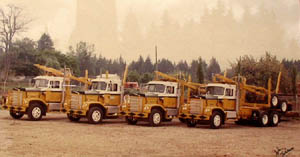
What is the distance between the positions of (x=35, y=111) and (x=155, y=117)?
14.5ft

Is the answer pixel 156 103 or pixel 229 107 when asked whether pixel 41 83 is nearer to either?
pixel 156 103

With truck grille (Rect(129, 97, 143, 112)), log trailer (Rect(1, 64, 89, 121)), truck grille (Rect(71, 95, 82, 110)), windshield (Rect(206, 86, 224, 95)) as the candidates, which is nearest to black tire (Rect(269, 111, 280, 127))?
windshield (Rect(206, 86, 224, 95))

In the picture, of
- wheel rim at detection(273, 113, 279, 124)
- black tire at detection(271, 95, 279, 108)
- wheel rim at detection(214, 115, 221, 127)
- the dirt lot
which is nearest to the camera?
the dirt lot

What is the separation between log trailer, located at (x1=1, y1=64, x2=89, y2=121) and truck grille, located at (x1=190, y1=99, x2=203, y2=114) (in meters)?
4.55

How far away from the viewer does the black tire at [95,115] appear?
48.6 feet

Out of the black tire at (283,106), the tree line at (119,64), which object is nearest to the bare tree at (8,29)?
the tree line at (119,64)

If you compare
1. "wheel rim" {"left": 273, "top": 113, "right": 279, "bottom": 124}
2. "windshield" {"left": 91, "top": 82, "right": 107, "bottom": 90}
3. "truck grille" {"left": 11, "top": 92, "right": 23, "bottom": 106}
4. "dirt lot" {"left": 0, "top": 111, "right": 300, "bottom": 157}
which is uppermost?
"windshield" {"left": 91, "top": 82, "right": 107, "bottom": 90}

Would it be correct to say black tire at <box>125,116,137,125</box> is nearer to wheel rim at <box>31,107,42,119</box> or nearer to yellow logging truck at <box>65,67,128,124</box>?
yellow logging truck at <box>65,67,128,124</box>

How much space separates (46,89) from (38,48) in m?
6.79

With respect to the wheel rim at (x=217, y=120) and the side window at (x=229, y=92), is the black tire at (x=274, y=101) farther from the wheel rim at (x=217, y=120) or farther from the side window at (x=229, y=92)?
the wheel rim at (x=217, y=120)

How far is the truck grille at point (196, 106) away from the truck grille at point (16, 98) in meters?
6.25

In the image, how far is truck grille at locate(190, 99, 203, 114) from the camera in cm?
1437

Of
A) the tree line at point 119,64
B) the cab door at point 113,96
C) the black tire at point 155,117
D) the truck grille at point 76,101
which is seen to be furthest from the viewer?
the tree line at point 119,64

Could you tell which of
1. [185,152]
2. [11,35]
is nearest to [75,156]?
[185,152]
